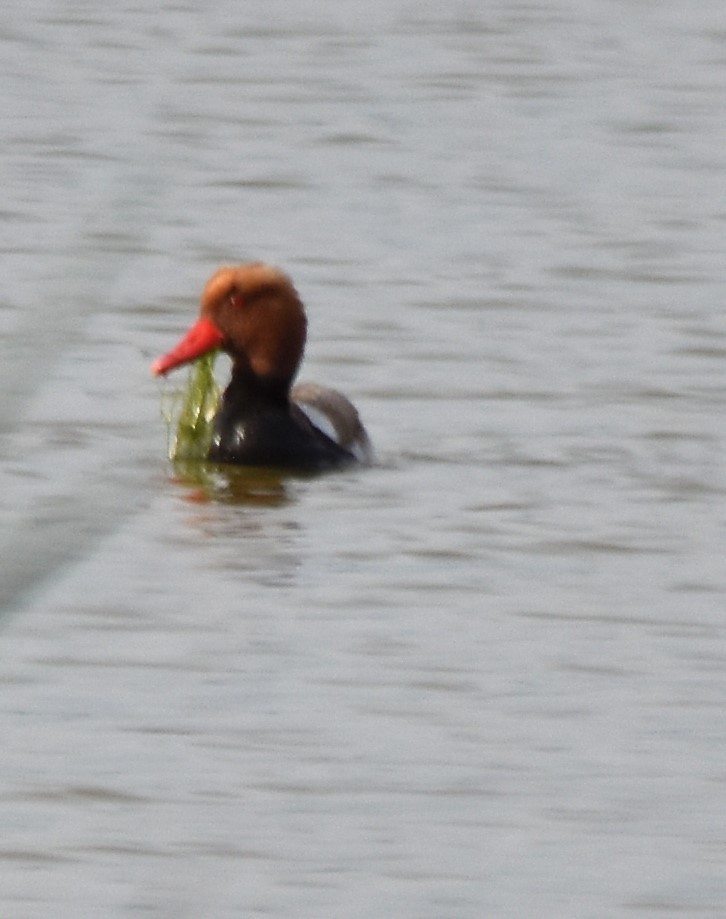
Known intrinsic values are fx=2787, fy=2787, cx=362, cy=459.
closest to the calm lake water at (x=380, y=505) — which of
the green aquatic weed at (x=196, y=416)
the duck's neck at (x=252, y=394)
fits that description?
the green aquatic weed at (x=196, y=416)

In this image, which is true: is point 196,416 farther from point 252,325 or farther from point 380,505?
point 380,505

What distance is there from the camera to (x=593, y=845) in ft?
17.3

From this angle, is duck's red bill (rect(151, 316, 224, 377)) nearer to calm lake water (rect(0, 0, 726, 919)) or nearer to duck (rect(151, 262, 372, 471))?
duck (rect(151, 262, 372, 471))

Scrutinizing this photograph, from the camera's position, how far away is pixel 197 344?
955 cm

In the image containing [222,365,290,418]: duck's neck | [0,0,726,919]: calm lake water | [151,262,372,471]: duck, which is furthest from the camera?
[222,365,290,418]: duck's neck

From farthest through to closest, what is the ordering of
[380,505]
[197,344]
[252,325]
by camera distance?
1. [252,325]
2. [197,344]
3. [380,505]

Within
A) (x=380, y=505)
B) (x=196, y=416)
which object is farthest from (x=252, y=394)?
(x=380, y=505)

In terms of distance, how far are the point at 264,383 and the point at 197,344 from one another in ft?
0.87

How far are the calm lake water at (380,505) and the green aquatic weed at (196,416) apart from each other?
0.38 feet

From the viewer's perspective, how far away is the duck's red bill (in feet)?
31.1

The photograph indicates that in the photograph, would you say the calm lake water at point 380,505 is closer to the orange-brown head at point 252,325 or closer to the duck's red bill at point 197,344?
the duck's red bill at point 197,344

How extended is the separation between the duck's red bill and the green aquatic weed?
8 cm

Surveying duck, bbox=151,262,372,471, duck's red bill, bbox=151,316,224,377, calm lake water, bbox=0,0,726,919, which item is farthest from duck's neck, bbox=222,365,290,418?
calm lake water, bbox=0,0,726,919

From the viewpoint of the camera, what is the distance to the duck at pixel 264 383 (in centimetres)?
942
